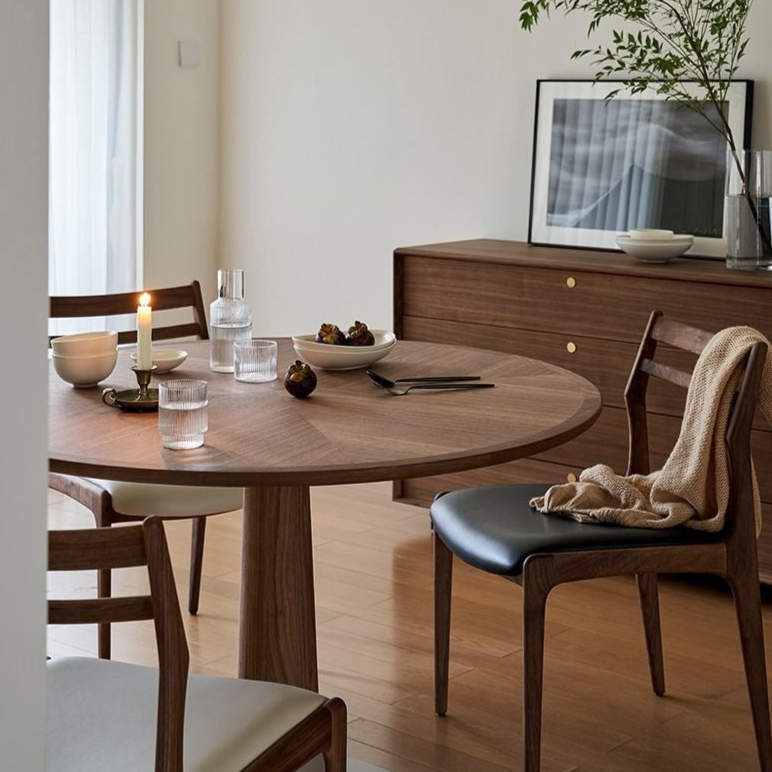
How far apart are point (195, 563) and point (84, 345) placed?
1.04 m

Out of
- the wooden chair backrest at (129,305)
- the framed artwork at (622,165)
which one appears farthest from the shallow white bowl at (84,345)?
the framed artwork at (622,165)

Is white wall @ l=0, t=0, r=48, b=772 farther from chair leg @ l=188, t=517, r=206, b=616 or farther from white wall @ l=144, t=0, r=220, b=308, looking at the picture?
white wall @ l=144, t=0, r=220, b=308

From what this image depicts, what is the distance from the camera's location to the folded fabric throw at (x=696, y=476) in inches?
89.3

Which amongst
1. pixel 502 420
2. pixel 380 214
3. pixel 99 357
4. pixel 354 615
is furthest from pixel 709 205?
pixel 99 357

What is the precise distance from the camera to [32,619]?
0.83 m

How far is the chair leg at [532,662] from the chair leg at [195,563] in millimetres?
1262

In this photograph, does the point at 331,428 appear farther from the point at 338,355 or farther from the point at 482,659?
the point at 482,659

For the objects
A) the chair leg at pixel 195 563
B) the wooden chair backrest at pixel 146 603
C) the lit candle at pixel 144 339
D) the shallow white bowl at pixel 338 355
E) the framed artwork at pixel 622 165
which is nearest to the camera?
the wooden chair backrest at pixel 146 603

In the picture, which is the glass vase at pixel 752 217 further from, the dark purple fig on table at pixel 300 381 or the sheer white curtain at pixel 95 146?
the sheer white curtain at pixel 95 146

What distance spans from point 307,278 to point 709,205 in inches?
68.9

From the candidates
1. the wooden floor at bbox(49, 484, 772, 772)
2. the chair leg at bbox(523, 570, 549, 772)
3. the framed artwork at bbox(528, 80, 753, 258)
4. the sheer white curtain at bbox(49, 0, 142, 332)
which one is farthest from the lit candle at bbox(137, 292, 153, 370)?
the sheer white curtain at bbox(49, 0, 142, 332)

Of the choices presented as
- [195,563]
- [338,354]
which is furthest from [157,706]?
[195,563]

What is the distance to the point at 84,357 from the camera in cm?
240

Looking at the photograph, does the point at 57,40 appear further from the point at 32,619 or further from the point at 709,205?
the point at 32,619
